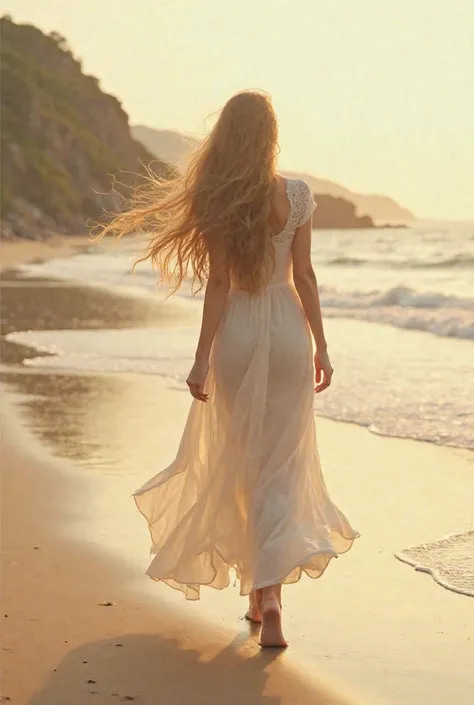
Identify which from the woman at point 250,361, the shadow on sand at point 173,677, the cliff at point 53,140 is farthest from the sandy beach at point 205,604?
the cliff at point 53,140

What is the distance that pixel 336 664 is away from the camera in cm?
399

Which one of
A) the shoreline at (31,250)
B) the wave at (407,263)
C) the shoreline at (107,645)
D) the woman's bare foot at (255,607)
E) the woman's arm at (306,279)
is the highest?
the woman's arm at (306,279)

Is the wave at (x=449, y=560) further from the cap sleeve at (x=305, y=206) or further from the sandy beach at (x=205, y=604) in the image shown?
the cap sleeve at (x=305, y=206)

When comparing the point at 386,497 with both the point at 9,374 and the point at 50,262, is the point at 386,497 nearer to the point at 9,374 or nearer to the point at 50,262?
the point at 9,374

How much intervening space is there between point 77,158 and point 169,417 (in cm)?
8592

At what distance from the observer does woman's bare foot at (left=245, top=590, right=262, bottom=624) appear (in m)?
4.43

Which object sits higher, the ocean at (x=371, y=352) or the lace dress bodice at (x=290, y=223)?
the lace dress bodice at (x=290, y=223)

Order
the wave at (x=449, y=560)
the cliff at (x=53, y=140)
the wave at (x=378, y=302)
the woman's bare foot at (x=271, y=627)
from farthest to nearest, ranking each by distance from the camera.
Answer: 1. the cliff at (x=53, y=140)
2. the wave at (x=378, y=302)
3. the wave at (x=449, y=560)
4. the woman's bare foot at (x=271, y=627)

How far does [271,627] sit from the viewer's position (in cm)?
419

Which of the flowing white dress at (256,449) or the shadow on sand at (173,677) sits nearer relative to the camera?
the shadow on sand at (173,677)

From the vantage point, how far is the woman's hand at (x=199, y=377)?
4.45 m

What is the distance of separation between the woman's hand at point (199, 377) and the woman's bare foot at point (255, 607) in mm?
734

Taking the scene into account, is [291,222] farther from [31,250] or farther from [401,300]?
[31,250]

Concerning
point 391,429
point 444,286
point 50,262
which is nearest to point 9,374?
point 391,429
